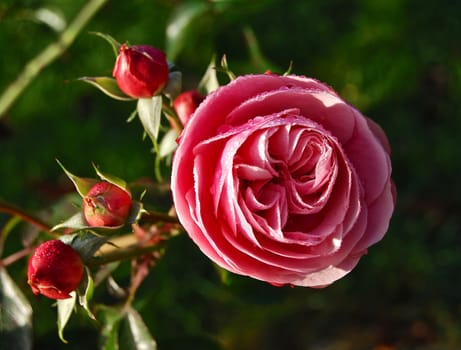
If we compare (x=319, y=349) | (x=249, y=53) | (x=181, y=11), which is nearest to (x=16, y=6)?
(x=181, y=11)

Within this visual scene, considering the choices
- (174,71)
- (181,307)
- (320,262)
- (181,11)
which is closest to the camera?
(320,262)

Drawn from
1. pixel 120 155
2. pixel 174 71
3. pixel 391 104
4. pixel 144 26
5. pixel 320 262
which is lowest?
pixel 391 104

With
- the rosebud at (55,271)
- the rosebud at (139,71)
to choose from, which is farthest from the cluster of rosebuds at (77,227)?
the rosebud at (139,71)

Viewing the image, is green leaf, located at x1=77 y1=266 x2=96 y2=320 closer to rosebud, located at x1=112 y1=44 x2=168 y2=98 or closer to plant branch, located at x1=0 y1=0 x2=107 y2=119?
rosebud, located at x1=112 y1=44 x2=168 y2=98

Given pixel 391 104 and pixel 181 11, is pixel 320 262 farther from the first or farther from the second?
pixel 391 104

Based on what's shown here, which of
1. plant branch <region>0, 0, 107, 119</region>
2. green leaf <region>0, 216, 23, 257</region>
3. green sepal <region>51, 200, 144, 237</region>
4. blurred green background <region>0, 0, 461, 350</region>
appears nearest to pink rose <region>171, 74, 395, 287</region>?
green sepal <region>51, 200, 144, 237</region>

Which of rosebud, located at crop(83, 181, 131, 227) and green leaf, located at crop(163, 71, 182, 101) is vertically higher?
green leaf, located at crop(163, 71, 182, 101)

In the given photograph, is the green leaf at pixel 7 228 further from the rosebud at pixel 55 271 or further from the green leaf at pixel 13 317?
the rosebud at pixel 55 271

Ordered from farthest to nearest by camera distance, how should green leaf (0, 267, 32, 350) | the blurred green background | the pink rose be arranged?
1. the blurred green background
2. green leaf (0, 267, 32, 350)
3. the pink rose

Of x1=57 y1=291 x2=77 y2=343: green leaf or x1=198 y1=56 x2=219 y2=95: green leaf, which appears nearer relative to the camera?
x1=57 y1=291 x2=77 y2=343: green leaf
